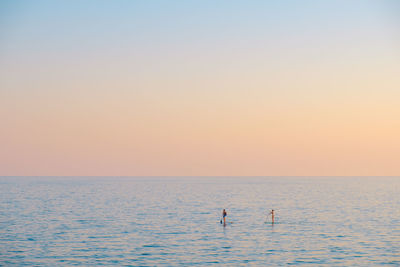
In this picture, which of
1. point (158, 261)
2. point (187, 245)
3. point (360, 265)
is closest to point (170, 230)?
point (187, 245)

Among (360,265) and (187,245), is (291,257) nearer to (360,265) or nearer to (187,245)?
(360,265)

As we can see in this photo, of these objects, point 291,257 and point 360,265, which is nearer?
point 360,265

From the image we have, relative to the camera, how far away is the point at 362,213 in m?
102

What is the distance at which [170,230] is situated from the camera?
74000 millimetres

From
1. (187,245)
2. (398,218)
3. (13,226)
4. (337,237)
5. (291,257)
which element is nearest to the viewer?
(291,257)

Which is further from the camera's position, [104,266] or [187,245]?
[187,245]

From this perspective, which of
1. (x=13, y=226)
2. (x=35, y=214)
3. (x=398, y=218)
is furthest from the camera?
(x=35, y=214)

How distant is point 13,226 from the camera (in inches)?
3115

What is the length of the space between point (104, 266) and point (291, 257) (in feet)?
70.2

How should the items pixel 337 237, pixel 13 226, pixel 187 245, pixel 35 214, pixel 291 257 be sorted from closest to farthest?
pixel 291 257, pixel 187 245, pixel 337 237, pixel 13 226, pixel 35 214

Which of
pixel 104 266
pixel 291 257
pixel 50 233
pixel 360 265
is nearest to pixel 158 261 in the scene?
pixel 104 266

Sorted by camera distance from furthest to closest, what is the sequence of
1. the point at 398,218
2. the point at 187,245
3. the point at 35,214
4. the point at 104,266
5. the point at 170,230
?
the point at 35,214 → the point at 398,218 → the point at 170,230 → the point at 187,245 → the point at 104,266

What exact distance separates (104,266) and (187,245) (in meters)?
14.5

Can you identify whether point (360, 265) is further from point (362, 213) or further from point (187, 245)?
point (362, 213)
